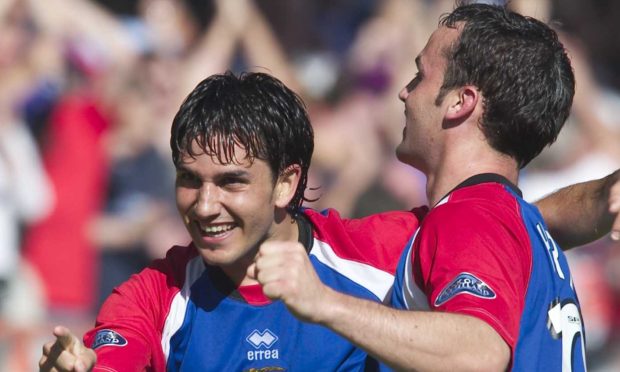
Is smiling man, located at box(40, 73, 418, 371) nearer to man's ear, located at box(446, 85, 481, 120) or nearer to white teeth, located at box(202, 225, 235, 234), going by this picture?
white teeth, located at box(202, 225, 235, 234)

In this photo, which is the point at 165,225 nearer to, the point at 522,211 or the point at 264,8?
the point at 264,8

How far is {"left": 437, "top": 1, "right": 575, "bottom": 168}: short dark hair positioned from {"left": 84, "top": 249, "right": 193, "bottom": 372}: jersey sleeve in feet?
3.59

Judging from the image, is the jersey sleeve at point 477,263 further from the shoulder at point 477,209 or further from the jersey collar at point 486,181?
the jersey collar at point 486,181

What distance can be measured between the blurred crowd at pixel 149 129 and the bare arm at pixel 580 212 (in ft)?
11.7

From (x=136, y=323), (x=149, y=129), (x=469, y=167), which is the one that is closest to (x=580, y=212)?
(x=469, y=167)

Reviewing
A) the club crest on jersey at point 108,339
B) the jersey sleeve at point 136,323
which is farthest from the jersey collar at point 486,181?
the club crest on jersey at point 108,339

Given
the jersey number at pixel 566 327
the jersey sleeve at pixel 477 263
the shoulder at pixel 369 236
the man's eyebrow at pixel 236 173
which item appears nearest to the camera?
the jersey sleeve at pixel 477 263

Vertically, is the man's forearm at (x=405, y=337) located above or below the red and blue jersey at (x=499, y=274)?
below

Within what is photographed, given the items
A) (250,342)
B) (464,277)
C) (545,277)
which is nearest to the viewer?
(464,277)

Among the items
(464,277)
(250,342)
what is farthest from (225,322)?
(464,277)

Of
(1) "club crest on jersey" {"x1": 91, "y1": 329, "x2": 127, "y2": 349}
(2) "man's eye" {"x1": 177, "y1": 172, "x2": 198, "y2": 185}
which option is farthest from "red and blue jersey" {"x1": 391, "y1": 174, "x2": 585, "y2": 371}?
(1) "club crest on jersey" {"x1": 91, "y1": 329, "x2": 127, "y2": 349}

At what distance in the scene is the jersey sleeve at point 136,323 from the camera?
3633 mm

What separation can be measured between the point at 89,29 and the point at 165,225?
4.45 feet

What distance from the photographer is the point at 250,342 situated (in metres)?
3.75
